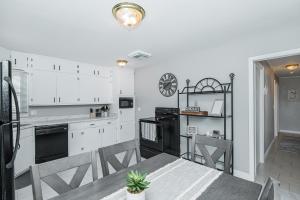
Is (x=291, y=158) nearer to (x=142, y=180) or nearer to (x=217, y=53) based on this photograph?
(x=217, y=53)

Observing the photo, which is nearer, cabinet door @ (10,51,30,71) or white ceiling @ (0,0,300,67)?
white ceiling @ (0,0,300,67)

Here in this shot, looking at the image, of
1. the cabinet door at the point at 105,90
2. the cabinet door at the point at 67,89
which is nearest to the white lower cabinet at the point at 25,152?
the cabinet door at the point at 67,89

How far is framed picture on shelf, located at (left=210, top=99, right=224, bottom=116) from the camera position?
284 cm

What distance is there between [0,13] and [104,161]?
6.70 ft

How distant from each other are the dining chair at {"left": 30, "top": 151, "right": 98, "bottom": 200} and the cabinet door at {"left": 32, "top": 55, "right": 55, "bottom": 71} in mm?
3053

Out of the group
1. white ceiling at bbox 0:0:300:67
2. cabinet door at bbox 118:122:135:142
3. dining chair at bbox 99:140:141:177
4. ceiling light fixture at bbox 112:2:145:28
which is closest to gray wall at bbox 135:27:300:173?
white ceiling at bbox 0:0:300:67

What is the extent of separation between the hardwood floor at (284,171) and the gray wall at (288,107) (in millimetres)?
3211

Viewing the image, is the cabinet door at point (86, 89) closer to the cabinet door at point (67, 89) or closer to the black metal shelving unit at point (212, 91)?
the cabinet door at point (67, 89)

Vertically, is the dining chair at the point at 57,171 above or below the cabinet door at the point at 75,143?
above

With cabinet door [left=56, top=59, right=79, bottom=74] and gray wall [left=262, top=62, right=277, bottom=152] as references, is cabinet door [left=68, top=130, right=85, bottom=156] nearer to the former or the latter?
cabinet door [left=56, top=59, right=79, bottom=74]

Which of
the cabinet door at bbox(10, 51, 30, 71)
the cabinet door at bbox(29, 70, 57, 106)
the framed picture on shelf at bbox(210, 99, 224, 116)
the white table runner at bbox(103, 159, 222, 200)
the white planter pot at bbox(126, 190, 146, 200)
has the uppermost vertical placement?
the cabinet door at bbox(10, 51, 30, 71)

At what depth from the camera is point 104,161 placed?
4.97ft

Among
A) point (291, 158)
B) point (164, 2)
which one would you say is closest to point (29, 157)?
point (164, 2)

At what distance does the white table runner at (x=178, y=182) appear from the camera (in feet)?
3.48
